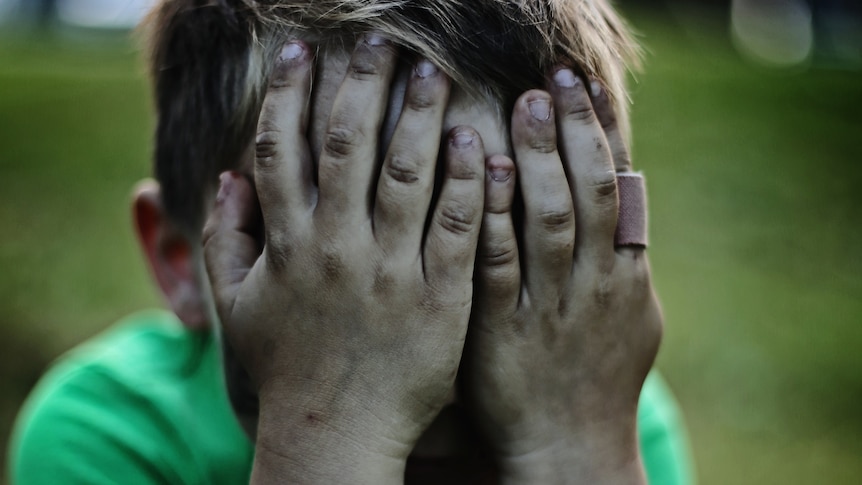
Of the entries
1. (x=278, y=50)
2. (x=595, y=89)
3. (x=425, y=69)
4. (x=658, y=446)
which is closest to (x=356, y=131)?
(x=425, y=69)

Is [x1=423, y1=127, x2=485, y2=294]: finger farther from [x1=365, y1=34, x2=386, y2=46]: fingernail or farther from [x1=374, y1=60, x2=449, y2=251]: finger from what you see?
[x1=365, y1=34, x2=386, y2=46]: fingernail

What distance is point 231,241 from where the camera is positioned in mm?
1399

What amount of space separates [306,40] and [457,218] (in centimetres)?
37

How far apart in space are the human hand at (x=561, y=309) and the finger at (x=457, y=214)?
0.03 metres

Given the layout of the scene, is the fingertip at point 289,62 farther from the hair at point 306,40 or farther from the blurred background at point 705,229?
the blurred background at point 705,229

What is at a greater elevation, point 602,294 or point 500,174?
point 500,174

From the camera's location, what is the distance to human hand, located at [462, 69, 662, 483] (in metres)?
1.28

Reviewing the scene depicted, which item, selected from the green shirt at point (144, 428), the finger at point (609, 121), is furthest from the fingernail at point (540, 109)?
the green shirt at point (144, 428)

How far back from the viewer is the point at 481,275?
132 centimetres

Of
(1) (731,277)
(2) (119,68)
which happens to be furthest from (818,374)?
(2) (119,68)

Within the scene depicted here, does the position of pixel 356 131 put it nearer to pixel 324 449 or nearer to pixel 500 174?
pixel 500 174

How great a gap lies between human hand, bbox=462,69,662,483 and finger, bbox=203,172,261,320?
0.37m

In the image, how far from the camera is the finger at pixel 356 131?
125 centimetres

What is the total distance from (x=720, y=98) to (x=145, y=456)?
5.01m
